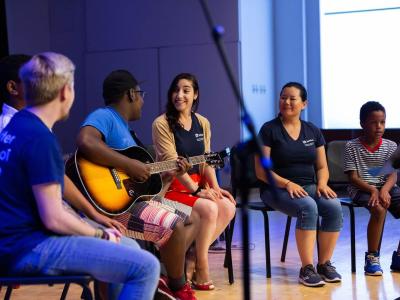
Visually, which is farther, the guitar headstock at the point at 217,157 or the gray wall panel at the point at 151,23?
the gray wall panel at the point at 151,23

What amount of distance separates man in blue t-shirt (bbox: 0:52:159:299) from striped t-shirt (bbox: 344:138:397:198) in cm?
251

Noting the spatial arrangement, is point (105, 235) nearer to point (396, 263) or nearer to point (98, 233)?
point (98, 233)

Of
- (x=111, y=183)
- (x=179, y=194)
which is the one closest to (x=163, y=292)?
(x=111, y=183)

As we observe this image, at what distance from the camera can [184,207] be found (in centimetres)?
419

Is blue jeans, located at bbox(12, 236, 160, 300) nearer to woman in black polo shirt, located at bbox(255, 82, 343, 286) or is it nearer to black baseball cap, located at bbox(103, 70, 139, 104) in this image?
black baseball cap, located at bbox(103, 70, 139, 104)

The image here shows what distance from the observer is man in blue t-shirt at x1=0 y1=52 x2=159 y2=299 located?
7.94 feet

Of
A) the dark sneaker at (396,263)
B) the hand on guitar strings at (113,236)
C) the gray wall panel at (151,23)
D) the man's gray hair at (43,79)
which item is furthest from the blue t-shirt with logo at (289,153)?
the gray wall panel at (151,23)

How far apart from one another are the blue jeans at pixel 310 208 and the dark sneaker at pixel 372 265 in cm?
28

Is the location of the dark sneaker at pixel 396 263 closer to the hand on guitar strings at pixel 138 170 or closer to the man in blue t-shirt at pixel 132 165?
the man in blue t-shirt at pixel 132 165

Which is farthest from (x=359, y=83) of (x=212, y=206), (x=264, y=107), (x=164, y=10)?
(x=212, y=206)

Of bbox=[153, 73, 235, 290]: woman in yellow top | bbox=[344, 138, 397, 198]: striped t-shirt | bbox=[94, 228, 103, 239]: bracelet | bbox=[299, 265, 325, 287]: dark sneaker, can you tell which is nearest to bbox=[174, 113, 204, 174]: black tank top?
bbox=[153, 73, 235, 290]: woman in yellow top

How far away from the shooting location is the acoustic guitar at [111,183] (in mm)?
3416

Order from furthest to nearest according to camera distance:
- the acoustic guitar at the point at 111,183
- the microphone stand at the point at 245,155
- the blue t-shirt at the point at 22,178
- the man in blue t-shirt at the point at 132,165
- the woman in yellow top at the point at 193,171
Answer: the woman in yellow top at the point at 193,171 < the man in blue t-shirt at the point at 132,165 < the acoustic guitar at the point at 111,183 < the blue t-shirt at the point at 22,178 < the microphone stand at the point at 245,155

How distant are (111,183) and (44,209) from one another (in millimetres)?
1085
